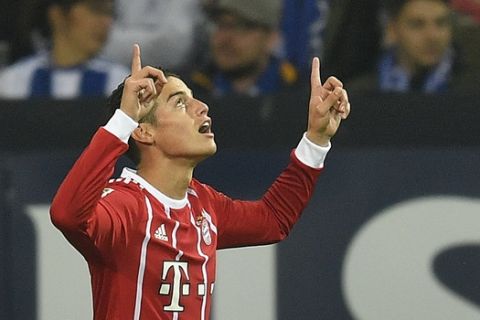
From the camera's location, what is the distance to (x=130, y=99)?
3.48m

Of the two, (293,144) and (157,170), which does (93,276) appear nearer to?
(157,170)

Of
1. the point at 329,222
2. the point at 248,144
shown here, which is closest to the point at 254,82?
the point at 248,144

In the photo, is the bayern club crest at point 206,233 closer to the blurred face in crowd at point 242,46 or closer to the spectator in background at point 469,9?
the blurred face in crowd at point 242,46

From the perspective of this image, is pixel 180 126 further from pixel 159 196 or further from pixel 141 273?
pixel 141 273

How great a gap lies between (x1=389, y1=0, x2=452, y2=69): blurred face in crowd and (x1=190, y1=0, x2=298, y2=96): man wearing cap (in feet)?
1.50

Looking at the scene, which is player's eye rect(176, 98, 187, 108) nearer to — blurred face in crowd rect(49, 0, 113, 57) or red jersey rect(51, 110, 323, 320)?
red jersey rect(51, 110, 323, 320)

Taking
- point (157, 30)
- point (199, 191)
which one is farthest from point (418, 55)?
point (199, 191)

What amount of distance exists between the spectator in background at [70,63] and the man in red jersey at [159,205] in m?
1.53

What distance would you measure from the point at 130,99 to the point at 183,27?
214cm

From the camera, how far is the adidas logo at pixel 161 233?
377cm

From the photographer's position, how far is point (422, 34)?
5.40 metres

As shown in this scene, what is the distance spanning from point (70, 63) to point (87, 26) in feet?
0.56

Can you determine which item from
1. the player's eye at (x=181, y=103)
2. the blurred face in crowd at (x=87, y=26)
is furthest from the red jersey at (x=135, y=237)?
the blurred face in crowd at (x=87, y=26)

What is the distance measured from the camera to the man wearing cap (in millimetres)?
5488
